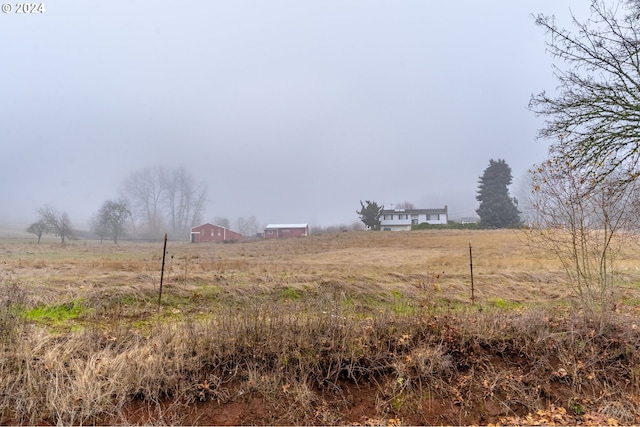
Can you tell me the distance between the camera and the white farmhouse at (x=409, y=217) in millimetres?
59500

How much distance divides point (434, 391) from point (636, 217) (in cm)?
571

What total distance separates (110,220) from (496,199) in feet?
173

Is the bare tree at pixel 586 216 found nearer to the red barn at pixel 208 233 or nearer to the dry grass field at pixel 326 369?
the dry grass field at pixel 326 369

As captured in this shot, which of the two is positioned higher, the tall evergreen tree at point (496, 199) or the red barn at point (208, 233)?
the tall evergreen tree at point (496, 199)

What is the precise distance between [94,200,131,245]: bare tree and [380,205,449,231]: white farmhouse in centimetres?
4215

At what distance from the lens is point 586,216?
631 centimetres

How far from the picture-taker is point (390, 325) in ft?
16.8

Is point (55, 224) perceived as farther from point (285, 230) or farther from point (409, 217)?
point (409, 217)

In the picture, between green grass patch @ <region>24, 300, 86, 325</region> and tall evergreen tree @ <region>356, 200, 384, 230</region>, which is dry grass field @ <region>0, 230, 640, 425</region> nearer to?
green grass patch @ <region>24, 300, 86, 325</region>

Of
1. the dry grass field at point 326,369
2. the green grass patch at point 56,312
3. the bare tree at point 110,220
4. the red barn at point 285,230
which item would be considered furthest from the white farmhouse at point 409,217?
the green grass patch at point 56,312

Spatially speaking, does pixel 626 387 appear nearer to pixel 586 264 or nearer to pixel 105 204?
pixel 586 264

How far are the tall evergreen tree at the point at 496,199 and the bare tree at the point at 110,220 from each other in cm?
4999

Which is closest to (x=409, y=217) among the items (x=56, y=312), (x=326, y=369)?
(x=56, y=312)

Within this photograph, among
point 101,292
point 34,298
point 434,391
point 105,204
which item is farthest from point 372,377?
point 105,204
